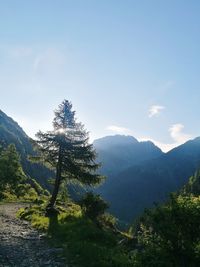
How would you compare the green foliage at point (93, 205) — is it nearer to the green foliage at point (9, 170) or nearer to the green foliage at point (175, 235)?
the green foliage at point (175, 235)

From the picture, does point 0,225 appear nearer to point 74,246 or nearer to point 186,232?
point 74,246

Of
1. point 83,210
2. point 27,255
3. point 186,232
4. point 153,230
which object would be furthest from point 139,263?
point 83,210

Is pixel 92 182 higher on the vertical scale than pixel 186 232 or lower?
higher

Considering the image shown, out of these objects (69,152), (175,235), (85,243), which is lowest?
(85,243)

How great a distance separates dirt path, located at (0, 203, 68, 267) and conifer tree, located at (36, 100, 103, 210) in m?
13.3

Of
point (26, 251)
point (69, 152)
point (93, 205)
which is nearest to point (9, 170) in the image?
point (69, 152)

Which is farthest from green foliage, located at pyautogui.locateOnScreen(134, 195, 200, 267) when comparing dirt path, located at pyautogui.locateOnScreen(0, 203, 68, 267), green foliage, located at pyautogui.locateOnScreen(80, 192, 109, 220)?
green foliage, located at pyautogui.locateOnScreen(80, 192, 109, 220)

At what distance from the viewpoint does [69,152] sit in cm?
3606

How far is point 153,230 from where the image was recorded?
12180 millimetres

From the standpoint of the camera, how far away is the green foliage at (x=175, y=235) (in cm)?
1099

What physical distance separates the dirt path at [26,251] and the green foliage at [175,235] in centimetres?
455

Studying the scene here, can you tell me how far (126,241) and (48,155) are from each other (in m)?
17.8

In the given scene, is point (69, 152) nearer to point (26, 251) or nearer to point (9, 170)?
point (26, 251)

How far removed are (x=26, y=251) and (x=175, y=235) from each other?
8.25m
